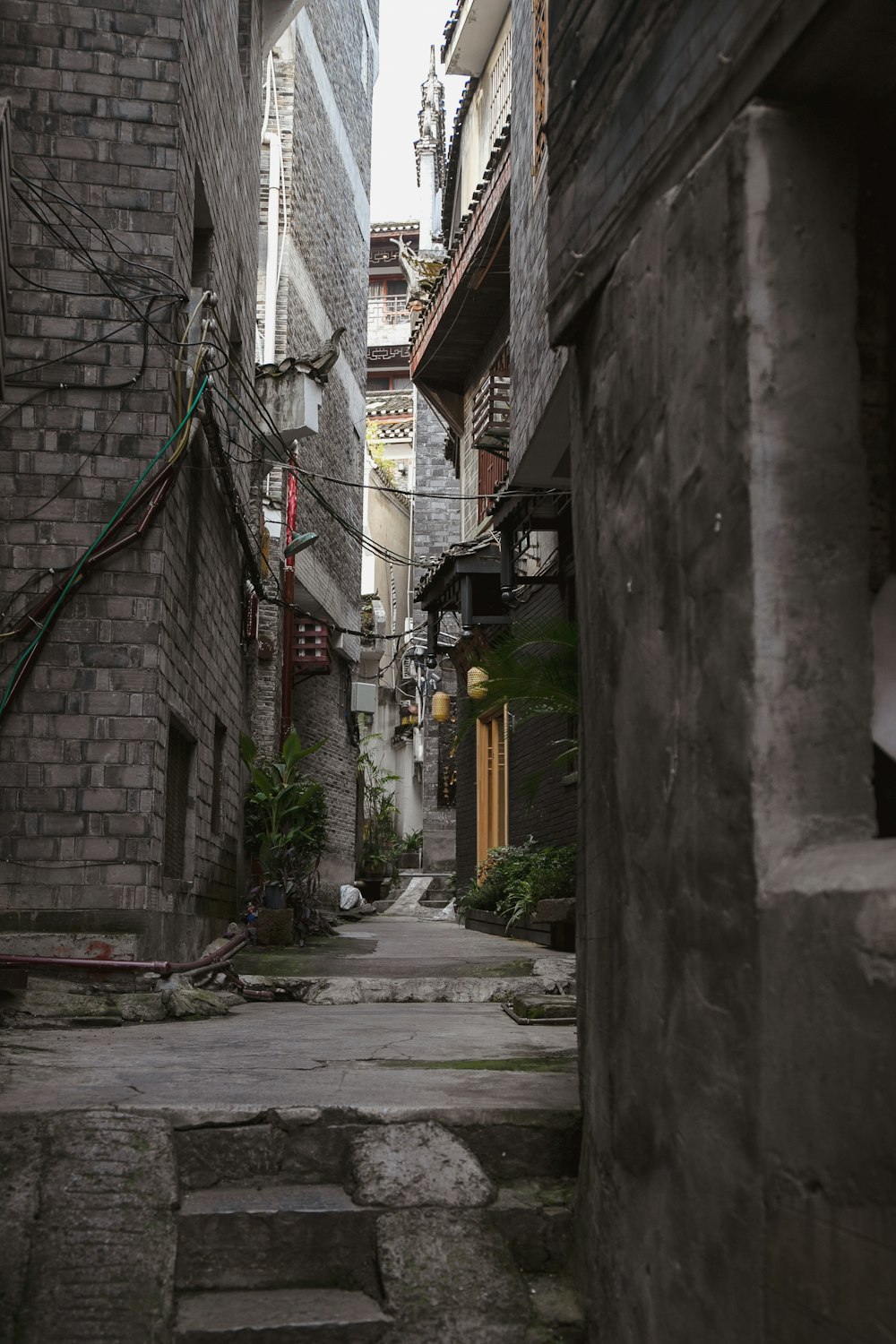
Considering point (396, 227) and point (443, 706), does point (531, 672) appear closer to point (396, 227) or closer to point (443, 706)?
point (443, 706)

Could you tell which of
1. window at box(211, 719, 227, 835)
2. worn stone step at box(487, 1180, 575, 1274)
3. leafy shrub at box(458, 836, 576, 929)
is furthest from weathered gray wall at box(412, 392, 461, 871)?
worn stone step at box(487, 1180, 575, 1274)

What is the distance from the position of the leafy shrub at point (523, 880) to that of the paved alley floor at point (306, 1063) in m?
4.13

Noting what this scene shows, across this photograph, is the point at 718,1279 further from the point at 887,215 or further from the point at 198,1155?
the point at 887,215

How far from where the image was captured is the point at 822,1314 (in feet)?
7.23

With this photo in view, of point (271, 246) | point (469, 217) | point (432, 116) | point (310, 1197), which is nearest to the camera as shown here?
point (310, 1197)

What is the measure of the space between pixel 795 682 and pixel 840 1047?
677 millimetres

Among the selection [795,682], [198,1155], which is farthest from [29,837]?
[795,682]

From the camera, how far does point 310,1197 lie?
3.61 metres

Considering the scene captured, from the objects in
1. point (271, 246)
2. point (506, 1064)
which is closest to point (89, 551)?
point (506, 1064)

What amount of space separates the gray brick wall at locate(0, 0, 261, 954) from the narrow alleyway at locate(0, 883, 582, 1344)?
297 centimetres

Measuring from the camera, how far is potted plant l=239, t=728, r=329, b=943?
13172 mm

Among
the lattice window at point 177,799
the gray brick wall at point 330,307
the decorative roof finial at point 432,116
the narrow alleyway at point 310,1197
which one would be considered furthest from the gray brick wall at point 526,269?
the decorative roof finial at point 432,116

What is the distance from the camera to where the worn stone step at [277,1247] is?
3434mm

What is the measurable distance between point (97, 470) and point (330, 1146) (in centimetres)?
522
